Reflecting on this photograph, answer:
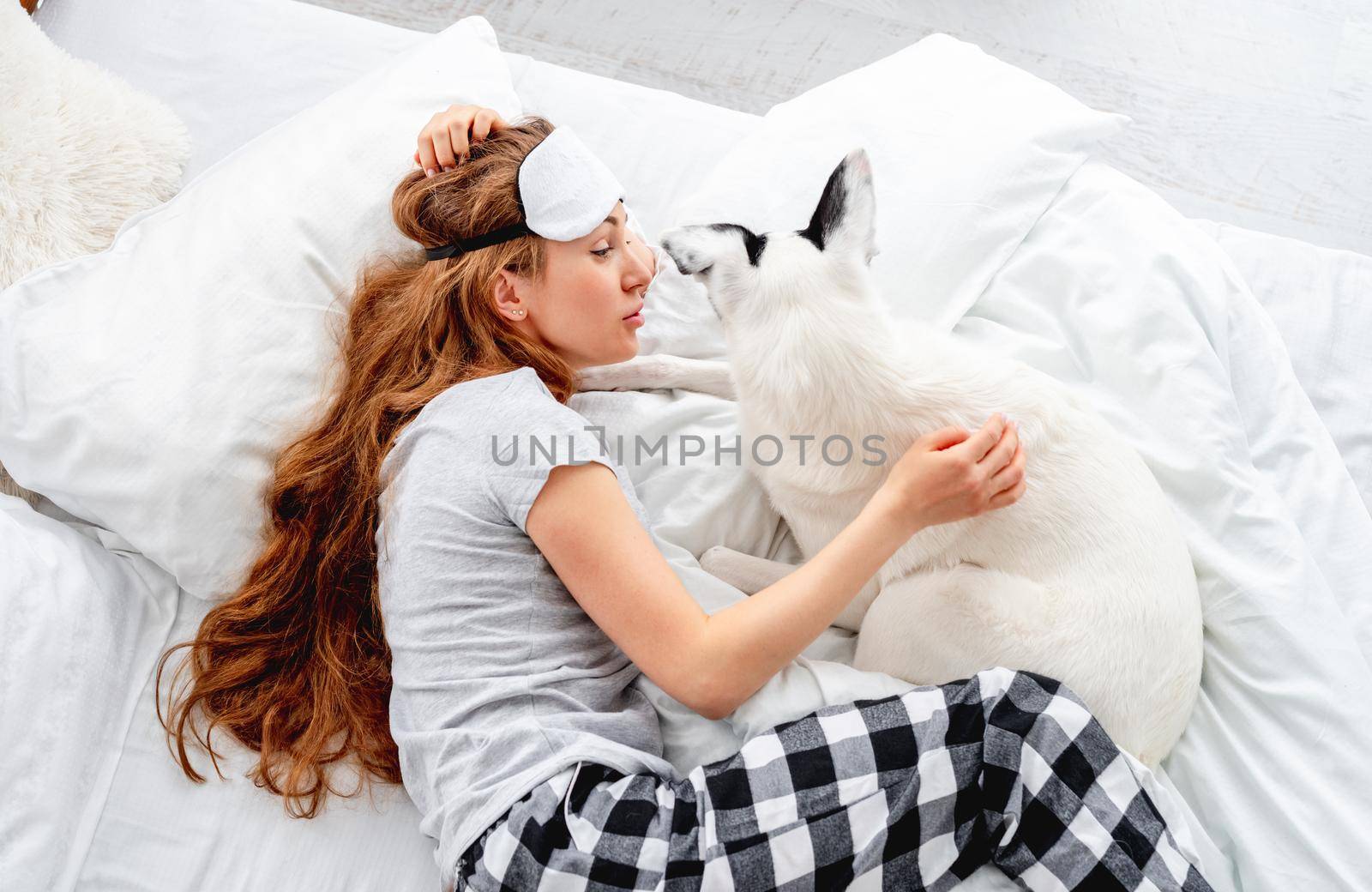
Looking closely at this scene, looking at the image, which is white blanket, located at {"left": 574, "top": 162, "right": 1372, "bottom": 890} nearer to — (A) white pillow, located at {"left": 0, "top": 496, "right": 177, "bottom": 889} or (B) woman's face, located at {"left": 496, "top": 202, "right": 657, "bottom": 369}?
(B) woman's face, located at {"left": 496, "top": 202, "right": 657, "bottom": 369}

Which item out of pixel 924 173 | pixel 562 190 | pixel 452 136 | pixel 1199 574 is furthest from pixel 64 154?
pixel 1199 574

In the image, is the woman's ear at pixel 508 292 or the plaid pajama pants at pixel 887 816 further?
the woman's ear at pixel 508 292

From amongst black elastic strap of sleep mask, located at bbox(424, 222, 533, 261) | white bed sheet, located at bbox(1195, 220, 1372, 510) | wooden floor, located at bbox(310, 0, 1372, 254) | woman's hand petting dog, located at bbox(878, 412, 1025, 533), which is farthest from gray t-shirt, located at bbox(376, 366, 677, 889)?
wooden floor, located at bbox(310, 0, 1372, 254)

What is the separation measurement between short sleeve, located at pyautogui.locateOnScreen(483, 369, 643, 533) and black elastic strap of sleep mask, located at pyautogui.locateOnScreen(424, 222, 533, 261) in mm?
278

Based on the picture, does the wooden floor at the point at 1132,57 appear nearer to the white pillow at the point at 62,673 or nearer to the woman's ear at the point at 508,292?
the woman's ear at the point at 508,292

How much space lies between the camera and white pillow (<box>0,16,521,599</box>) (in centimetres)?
151

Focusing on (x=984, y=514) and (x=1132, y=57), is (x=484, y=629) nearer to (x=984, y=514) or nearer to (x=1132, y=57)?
(x=984, y=514)

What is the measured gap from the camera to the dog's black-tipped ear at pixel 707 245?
1.37 meters

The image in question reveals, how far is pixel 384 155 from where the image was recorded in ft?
5.63

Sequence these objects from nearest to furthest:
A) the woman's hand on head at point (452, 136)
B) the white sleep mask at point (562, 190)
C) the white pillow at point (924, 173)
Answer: the white sleep mask at point (562, 190)
the woman's hand on head at point (452, 136)
the white pillow at point (924, 173)

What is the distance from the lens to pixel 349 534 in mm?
1531

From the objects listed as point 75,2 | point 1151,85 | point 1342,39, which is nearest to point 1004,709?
point 1151,85

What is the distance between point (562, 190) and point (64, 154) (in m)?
0.99

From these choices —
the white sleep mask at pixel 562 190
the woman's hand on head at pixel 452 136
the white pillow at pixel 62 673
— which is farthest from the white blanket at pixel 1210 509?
the white pillow at pixel 62 673
